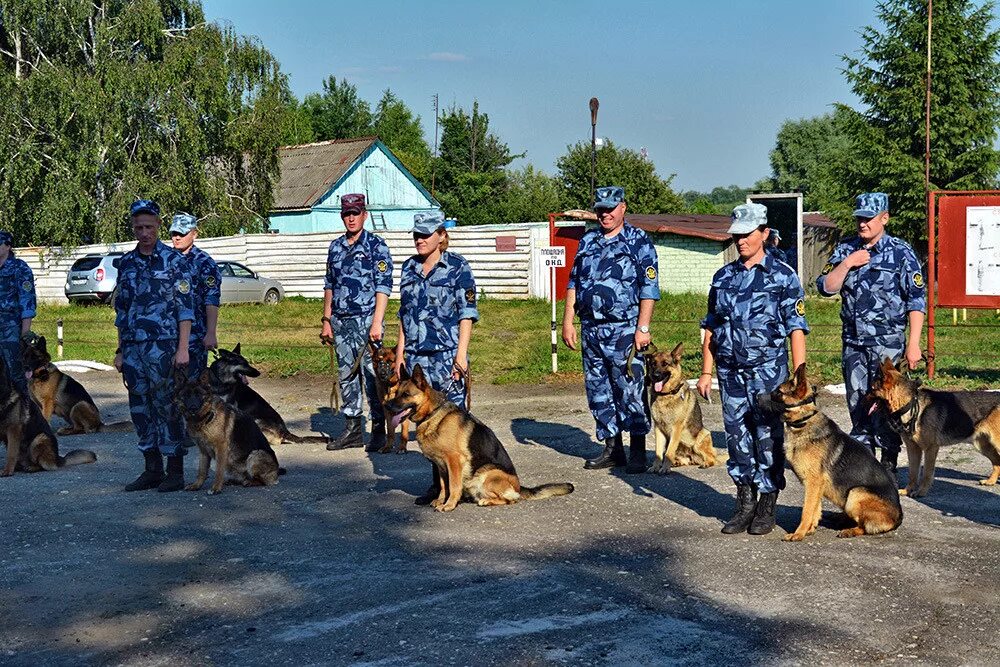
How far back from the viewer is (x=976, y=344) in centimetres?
1820

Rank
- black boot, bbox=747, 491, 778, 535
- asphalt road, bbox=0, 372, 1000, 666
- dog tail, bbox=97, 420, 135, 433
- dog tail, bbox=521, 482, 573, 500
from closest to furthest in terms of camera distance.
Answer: asphalt road, bbox=0, 372, 1000, 666, black boot, bbox=747, 491, 778, 535, dog tail, bbox=521, 482, 573, 500, dog tail, bbox=97, 420, 135, 433

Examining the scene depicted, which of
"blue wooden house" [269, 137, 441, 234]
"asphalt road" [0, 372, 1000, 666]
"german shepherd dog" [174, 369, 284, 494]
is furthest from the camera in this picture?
"blue wooden house" [269, 137, 441, 234]

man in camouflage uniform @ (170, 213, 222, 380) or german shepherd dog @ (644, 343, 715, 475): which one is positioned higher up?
man in camouflage uniform @ (170, 213, 222, 380)

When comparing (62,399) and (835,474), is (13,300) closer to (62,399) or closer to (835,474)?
(62,399)

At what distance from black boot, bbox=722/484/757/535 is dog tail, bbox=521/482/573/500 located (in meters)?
1.37

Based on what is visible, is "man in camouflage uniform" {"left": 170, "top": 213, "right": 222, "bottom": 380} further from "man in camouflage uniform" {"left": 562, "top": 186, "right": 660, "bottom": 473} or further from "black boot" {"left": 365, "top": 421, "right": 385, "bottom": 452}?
"man in camouflage uniform" {"left": 562, "top": 186, "right": 660, "bottom": 473}

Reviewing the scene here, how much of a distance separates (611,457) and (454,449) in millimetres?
2019

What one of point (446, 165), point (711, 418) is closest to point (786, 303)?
point (711, 418)

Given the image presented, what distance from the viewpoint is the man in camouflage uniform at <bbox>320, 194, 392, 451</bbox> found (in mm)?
9688

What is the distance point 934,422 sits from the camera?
7.84 m

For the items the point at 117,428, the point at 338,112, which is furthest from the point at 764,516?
the point at 338,112

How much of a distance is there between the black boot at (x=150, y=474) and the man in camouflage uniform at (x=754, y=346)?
424cm

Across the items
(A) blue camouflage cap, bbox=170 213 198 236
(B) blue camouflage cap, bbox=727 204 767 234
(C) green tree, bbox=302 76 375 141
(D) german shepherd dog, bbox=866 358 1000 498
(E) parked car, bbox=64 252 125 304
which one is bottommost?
(D) german shepherd dog, bbox=866 358 1000 498

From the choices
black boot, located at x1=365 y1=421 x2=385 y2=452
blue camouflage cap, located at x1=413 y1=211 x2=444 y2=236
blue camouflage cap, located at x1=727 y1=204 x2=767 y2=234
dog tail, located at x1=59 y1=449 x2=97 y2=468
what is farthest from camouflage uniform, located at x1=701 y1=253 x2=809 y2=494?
dog tail, located at x1=59 y1=449 x2=97 y2=468
